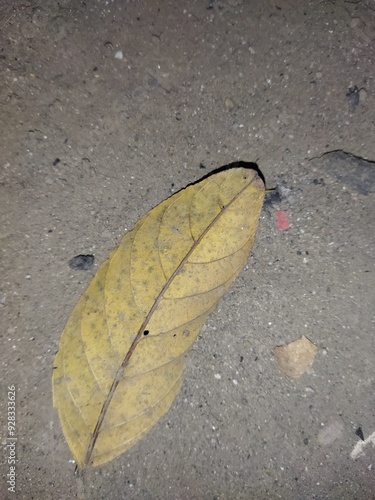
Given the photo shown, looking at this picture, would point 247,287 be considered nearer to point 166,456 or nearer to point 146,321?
point 146,321

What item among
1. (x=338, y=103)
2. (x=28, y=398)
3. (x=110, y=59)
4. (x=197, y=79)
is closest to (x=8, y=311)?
(x=28, y=398)

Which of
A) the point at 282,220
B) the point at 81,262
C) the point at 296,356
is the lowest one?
the point at 296,356

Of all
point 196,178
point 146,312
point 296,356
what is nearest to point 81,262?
point 146,312

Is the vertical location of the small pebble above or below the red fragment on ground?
above

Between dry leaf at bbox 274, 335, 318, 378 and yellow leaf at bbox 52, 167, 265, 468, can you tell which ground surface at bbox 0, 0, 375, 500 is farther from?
yellow leaf at bbox 52, 167, 265, 468

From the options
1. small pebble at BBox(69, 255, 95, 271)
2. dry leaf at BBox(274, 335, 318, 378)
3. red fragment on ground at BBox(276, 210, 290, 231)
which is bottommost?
dry leaf at BBox(274, 335, 318, 378)

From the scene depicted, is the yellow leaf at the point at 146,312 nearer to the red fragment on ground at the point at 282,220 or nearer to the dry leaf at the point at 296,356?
the red fragment on ground at the point at 282,220

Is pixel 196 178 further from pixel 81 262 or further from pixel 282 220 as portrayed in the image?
pixel 81 262

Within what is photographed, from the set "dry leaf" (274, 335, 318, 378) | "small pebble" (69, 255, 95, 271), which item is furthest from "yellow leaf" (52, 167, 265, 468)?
"dry leaf" (274, 335, 318, 378)
